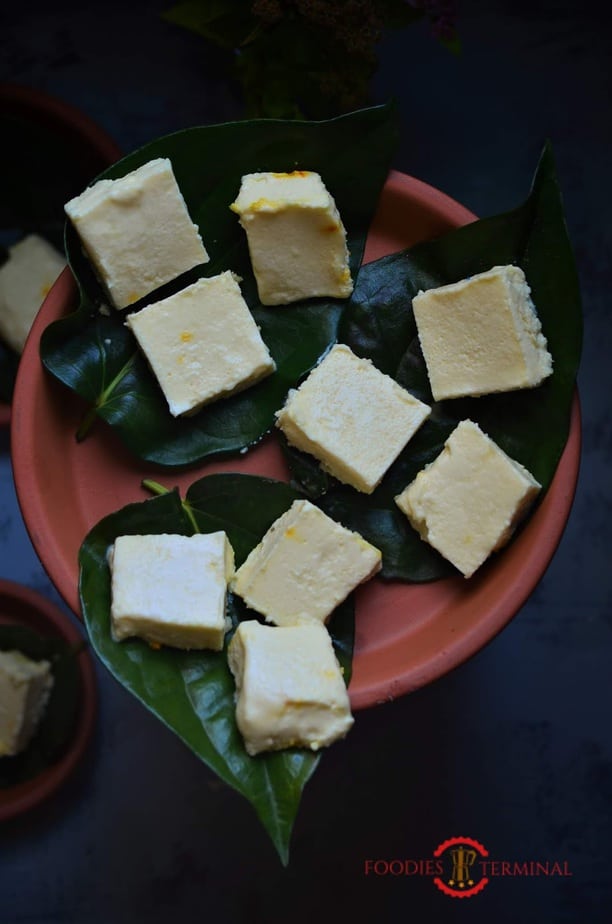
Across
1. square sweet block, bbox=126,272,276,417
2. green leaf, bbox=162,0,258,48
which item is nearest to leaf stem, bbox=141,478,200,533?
square sweet block, bbox=126,272,276,417

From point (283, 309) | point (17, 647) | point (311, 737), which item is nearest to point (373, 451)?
point (283, 309)

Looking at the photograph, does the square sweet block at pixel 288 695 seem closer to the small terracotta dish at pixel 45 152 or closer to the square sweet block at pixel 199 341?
the square sweet block at pixel 199 341

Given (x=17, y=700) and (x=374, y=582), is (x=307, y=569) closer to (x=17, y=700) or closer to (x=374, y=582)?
(x=374, y=582)

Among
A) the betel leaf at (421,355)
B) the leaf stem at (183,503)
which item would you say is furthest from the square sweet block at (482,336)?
the leaf stem at (183,503)

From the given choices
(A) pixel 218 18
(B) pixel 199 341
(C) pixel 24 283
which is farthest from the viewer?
(C) pixel 24 283

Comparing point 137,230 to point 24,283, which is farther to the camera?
point 24,283

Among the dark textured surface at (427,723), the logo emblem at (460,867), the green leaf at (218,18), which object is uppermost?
the green leaf at (218,18)

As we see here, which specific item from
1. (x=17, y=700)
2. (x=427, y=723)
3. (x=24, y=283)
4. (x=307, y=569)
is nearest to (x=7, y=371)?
(x=24, y=283)
